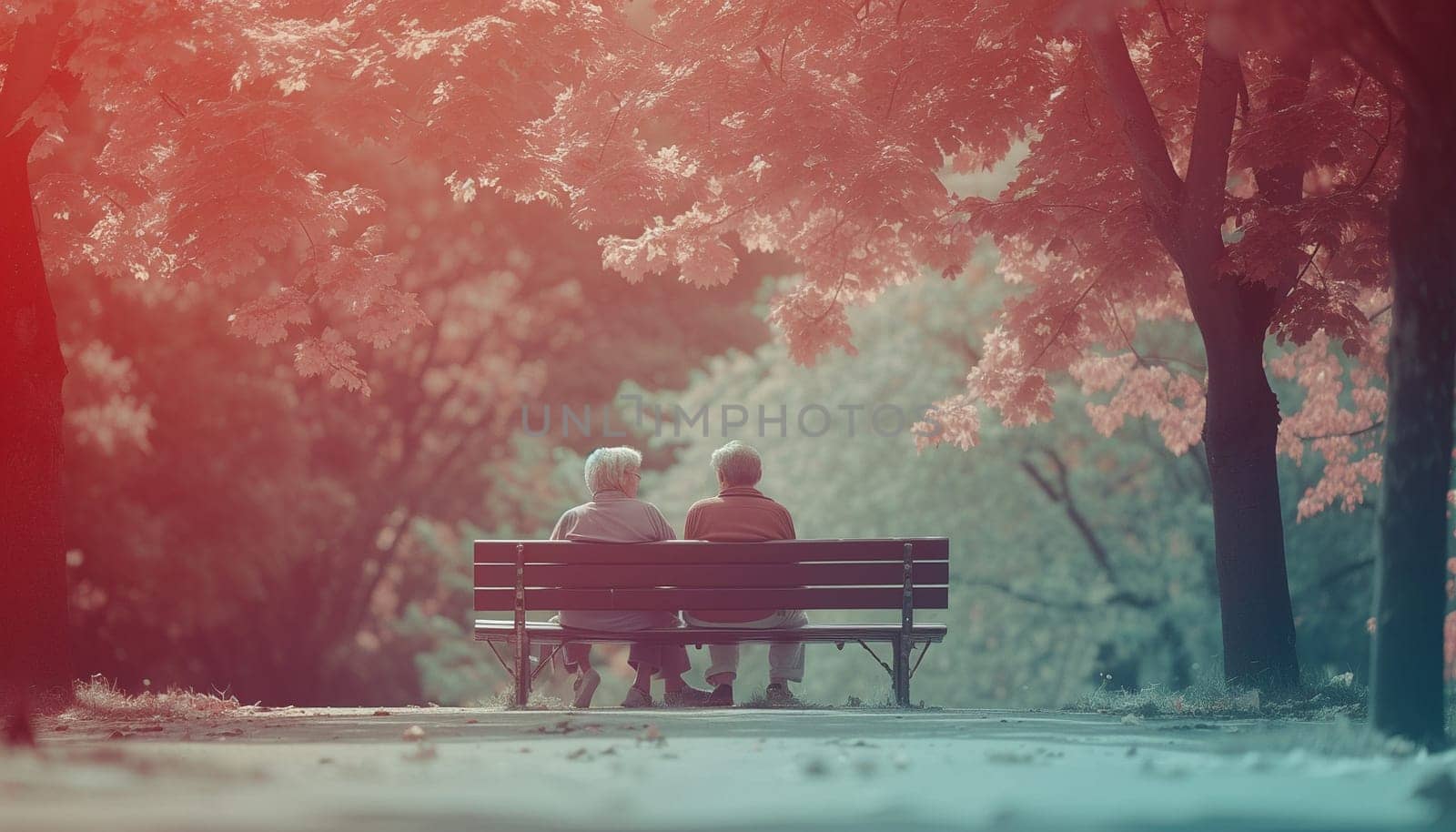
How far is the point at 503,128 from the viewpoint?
1102cm

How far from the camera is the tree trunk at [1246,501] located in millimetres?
10156

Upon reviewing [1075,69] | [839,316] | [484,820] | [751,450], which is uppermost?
[1075,69]

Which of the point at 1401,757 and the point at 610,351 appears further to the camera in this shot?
the point at 610,351

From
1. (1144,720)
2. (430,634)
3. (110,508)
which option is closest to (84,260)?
(1144,720)

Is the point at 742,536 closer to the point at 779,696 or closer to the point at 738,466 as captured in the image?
the point at 738,466

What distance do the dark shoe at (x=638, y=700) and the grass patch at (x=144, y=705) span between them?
2.34 m

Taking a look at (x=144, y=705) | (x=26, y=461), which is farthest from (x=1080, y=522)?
(x=26, y=461)

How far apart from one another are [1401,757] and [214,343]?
927 inches

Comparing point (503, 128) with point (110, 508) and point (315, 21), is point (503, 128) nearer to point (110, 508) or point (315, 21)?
point (315, 21)

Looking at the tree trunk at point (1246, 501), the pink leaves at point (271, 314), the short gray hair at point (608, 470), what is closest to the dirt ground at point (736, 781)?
the tree trunk at point (1246, 501)

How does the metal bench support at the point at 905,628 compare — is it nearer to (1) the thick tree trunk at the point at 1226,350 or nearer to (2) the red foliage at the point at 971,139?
(1) the thick tree trunk at the point at 1226,350

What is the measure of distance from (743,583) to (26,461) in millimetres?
4273

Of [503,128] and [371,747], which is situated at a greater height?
[503,128]

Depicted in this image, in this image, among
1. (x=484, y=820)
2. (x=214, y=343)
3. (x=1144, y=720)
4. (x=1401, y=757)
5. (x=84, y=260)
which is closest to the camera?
(x=484, y=820)
